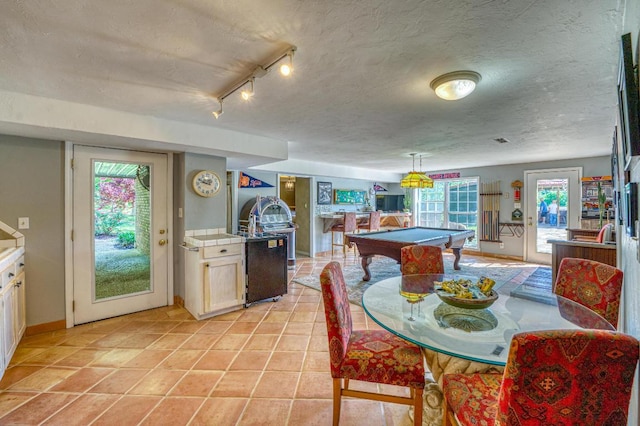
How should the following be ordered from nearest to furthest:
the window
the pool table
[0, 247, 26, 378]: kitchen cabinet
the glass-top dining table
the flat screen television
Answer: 1. the glass-top dining table
2. [0, 247, 26, 378]: kitchen cabinet
3. the pool table
4. the window
5. the flat screen television

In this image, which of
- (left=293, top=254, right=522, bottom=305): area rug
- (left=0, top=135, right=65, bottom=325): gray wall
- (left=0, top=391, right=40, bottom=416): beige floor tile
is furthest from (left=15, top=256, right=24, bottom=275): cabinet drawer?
(left=293, top=254, right=522, bottom=305): area rug

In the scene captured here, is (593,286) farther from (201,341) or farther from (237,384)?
(201,341)

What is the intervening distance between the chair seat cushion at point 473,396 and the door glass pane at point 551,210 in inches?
238

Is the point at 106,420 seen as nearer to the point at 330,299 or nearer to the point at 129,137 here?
the point at 330,299

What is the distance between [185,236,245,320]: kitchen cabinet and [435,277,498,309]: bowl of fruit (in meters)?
2.42

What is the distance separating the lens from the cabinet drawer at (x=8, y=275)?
2156mm

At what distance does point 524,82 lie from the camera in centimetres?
223

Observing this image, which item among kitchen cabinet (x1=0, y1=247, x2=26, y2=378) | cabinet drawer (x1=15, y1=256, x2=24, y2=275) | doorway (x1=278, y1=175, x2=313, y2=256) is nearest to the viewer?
kitchen cabinet (x1=0, y1=247, x2=26, y2=378)

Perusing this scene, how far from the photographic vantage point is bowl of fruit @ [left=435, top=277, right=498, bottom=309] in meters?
1.65

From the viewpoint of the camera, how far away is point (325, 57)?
6.04ft

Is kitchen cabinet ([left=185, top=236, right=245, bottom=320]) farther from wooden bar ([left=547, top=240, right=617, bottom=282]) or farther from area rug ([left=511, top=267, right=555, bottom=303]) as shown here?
wooden bar ([left=547, top=240, right=617, bottom=282])

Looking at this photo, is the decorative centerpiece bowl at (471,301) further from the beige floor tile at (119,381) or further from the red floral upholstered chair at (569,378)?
the beige floor tile at (119,381)

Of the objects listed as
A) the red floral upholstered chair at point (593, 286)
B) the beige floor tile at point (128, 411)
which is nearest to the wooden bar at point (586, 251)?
the red floral upholstered chair at point (593, 286)

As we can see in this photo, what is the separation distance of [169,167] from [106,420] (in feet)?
8.97
